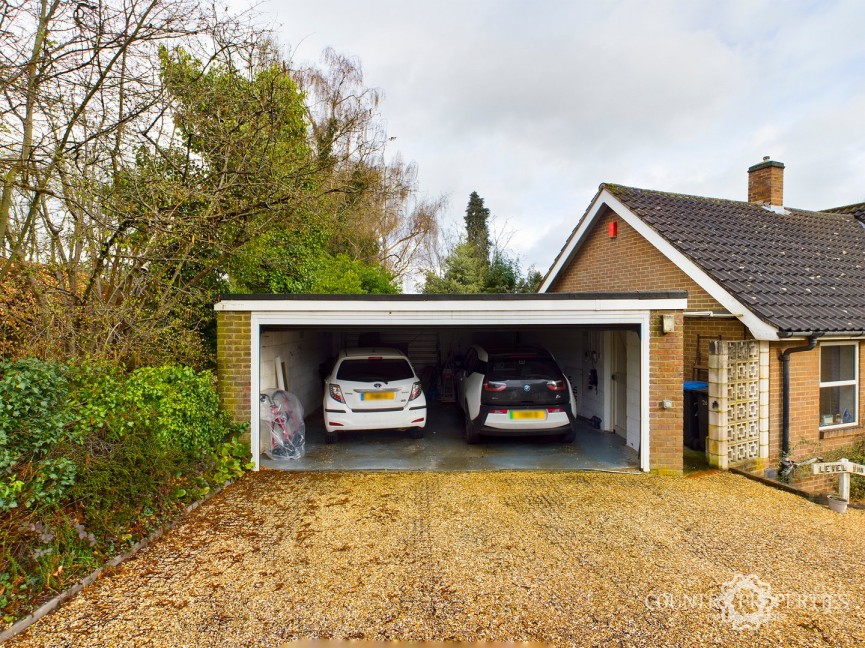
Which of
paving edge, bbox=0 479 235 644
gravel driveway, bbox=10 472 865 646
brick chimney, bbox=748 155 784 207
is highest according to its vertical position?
brick chimney, bbox=748 155 784 207

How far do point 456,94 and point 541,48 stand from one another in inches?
160

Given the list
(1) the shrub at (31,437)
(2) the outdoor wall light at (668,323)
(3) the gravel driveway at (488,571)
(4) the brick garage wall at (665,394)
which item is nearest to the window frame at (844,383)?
(3) the gravel driveway at (488,571)

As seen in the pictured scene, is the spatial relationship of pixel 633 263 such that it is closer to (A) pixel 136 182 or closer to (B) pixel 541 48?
(B) pixel 541 48

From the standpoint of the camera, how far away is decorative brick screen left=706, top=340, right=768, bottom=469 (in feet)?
21.7

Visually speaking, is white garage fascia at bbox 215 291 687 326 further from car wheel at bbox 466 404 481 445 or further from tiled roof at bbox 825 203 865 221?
tiled roof at bbox 825 203 865 221

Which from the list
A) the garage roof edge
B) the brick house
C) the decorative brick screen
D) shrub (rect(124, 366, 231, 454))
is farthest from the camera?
the brick house

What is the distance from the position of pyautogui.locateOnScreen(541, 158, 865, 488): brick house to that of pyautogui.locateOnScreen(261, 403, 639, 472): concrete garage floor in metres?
1.60

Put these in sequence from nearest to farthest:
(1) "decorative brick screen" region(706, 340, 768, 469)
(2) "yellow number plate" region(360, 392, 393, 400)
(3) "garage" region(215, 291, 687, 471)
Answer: (3) "garage" region(215, 291, 687, 471), (1) "decorative brick screen" region(706, 340, 768, 469), (2) "yellow number plate" region(360, 392, 393, 400)

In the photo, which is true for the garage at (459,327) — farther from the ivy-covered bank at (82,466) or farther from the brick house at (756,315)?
the ivy-covered bank at (82,466)

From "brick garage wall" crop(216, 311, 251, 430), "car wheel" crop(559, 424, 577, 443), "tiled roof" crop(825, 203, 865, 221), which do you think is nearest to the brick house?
"car wheel" crop(559, 424, 577, 443)

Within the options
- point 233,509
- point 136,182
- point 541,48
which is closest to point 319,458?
point 233,509

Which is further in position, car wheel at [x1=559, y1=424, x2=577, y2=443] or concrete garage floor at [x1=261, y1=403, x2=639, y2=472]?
car wheel at [x1=559, y1=424, x2=577, y2=443]

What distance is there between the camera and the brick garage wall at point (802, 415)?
6980 millimetres

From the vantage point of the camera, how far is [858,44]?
7.90m
